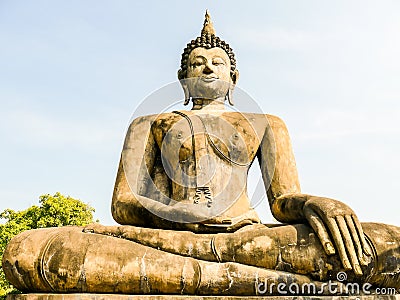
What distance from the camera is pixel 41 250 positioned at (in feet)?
15.3

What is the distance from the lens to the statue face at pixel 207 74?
21.4ft

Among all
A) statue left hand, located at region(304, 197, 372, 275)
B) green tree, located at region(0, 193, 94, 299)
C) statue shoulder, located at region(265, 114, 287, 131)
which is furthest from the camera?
green tree, located at region(0, 193, 94, 299)

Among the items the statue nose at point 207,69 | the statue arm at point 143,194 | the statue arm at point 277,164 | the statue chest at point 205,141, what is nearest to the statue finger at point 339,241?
the statue arm at point 277,164

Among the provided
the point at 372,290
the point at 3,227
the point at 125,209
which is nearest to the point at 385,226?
the point at 372,290

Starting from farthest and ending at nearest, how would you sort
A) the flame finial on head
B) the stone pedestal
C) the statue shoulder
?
the flame finial on head, the statue shoulder, the stone pedestal

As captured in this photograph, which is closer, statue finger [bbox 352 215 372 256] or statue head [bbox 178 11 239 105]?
statue finger [bbox 352 215 372 256]

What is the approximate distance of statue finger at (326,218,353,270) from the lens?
452 cm

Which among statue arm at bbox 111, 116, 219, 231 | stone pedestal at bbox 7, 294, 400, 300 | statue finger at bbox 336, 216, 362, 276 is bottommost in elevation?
stone pedestal at bbox 7, 294, 400, 300

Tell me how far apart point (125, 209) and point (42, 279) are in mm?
1332

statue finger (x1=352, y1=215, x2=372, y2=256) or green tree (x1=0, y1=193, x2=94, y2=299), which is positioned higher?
green tree (x1=0, y1=193, x2=94, y2=299)

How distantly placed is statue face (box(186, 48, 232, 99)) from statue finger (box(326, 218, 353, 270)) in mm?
2376

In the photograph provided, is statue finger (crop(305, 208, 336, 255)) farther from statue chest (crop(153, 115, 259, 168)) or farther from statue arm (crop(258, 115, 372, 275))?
statue chest (crop(153, 115, 259, 168))

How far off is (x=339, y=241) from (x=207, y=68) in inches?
105

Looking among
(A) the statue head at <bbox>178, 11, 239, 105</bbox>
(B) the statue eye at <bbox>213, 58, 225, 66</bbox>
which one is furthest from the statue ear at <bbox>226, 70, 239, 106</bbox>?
(B) the statue eye at <bbox>213, 58, 225, 66</bbox>
